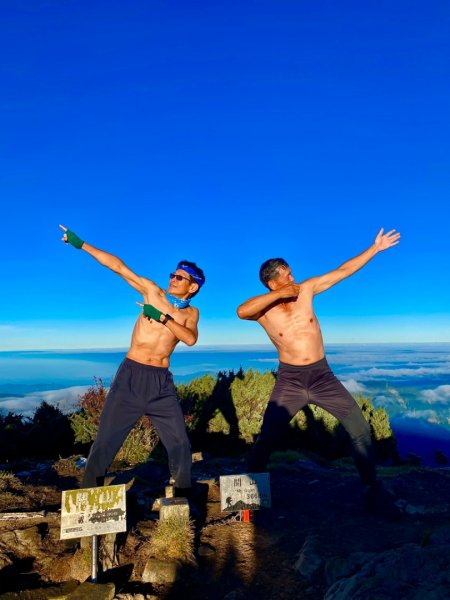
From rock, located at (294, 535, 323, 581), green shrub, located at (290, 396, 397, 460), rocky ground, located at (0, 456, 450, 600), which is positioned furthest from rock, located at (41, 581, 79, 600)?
green shrub, located at (290, 396, 397, 460)

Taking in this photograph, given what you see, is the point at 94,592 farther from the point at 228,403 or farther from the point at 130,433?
the point at 228,403

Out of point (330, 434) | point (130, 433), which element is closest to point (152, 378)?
point (130, 433)

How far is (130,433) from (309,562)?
240 inches

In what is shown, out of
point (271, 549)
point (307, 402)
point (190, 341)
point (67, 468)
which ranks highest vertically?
point (190, 341)

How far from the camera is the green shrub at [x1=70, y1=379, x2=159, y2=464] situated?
8955 mm

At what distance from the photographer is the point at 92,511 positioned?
384 cm

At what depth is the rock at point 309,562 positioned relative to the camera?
3.80 metres

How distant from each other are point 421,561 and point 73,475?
5.81m

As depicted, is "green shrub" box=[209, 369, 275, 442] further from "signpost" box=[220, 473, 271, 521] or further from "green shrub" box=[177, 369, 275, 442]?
"signpost" box=[220, 473, 271, 521]

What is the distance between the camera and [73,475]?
7.48 metres

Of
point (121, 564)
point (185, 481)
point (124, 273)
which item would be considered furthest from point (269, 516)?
point (124, 273)

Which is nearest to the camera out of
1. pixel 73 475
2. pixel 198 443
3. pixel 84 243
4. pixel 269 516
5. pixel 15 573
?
pixel 15 573

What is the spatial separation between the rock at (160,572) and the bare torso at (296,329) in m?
2.48

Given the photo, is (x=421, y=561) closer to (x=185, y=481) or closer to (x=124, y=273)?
(x=185, y=481)
